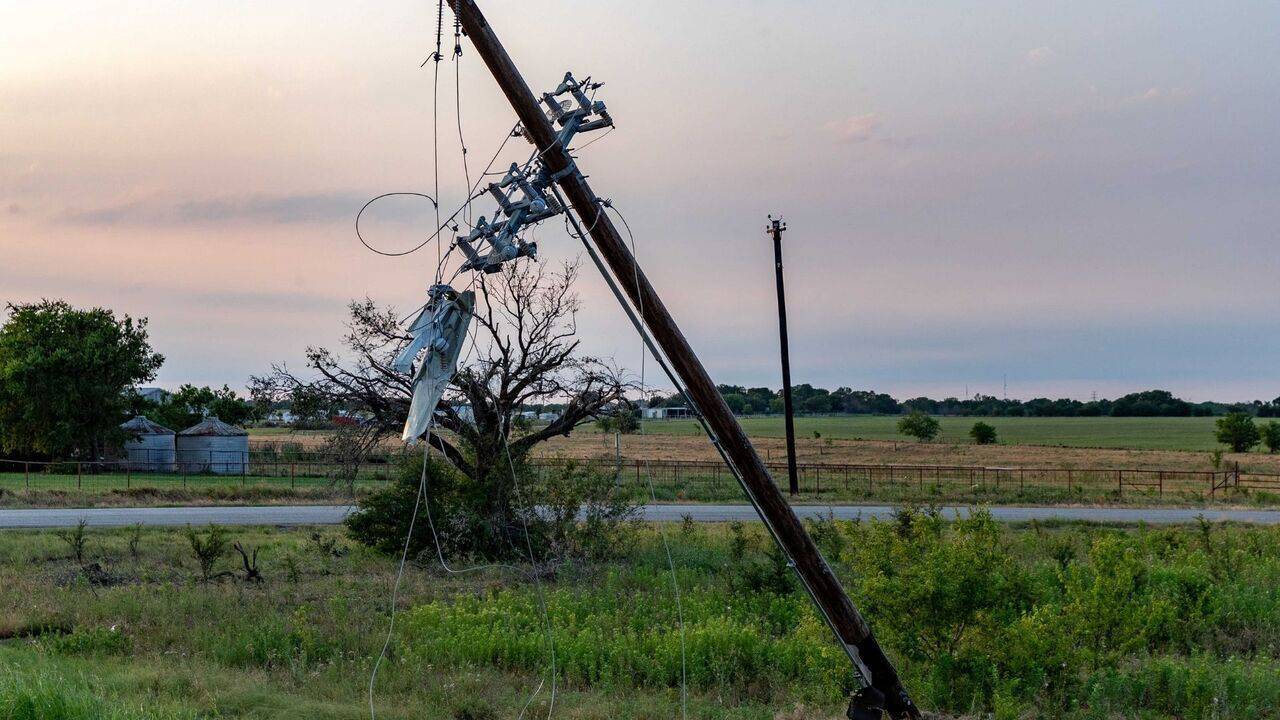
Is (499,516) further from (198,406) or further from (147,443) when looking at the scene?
(198,406)

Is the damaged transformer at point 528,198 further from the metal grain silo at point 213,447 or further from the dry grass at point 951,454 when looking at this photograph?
the dry grass at point 951,454

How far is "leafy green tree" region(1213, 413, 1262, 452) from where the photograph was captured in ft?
209

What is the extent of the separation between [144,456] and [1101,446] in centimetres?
7054

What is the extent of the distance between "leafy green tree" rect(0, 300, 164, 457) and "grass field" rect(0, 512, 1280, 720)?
140 feet

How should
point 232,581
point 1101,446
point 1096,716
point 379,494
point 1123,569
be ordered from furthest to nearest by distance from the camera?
1. point 1101,446
2. point 379,494
3. point 232,581
4. point 1123,569
5. point 1096,716

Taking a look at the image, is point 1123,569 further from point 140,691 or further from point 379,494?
point 379,494

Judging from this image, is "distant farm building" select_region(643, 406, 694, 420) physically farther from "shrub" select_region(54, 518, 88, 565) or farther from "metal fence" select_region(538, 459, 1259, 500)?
"metal fence" select_region(538, 459, 1259, 500)

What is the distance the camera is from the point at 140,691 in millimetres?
8914

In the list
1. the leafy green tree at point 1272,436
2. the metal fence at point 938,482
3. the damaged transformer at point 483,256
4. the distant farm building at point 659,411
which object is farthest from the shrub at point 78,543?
the leafy green tree at point 1272,436

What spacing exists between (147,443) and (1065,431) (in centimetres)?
9223

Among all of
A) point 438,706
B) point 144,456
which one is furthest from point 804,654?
point 144,456

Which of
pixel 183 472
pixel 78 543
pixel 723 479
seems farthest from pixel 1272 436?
pixel 78 543

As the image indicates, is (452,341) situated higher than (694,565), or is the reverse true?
(452,341)

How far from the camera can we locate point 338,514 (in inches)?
1040
